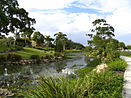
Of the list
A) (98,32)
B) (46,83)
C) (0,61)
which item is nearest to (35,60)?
(0,61)

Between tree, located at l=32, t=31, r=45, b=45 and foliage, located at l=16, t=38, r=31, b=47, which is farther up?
tree, located at l=32, t=31, r=45, b=45

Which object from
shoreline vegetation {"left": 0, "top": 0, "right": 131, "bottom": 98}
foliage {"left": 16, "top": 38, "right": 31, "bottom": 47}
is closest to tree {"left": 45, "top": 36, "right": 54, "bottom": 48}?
shoreline vegetation {"left": 0, "top": 0, "right": 131, "bottom": 98}

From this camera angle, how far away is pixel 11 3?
33688 mm

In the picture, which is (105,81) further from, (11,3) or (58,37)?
(58,37)

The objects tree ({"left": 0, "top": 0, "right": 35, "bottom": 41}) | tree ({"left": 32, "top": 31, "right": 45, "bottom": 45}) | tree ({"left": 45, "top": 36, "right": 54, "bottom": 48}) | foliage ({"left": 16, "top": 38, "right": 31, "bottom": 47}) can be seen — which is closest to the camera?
tree ({"left": 0, "top": 0, "right": 35, "bottom": 41})

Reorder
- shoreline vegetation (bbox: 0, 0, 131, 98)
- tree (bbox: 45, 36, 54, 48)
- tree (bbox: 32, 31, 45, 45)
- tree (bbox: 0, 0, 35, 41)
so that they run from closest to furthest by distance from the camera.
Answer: shoreline vegetation (bbox: 0, 0, 131, 98)
tree (bbox: 0, 0, 35, 41)
tree (bbox: 32, 31, 45, 45)
tree (bbox: 45, 36, 54, 48)

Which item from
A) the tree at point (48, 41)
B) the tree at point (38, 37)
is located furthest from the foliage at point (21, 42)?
the tree at point (48, 41)

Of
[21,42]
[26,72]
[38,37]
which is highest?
[38,37]

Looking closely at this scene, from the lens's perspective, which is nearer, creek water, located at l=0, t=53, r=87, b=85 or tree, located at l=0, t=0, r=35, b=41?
creek water, located at l=0, t=53, r=87, b=85

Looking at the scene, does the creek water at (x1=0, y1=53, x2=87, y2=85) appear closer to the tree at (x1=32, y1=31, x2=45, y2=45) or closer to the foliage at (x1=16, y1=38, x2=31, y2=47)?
the foliage at (x1=16, y1=38, x2=31, y2=47)

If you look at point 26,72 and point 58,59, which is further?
point 58,59

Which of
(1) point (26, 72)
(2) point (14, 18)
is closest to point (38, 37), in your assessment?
(2) point (14, 18)

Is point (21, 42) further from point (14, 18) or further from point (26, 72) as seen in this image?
point (26, 72)

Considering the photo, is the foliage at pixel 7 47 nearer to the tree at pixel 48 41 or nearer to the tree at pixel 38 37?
the tree at pixel 38 37
